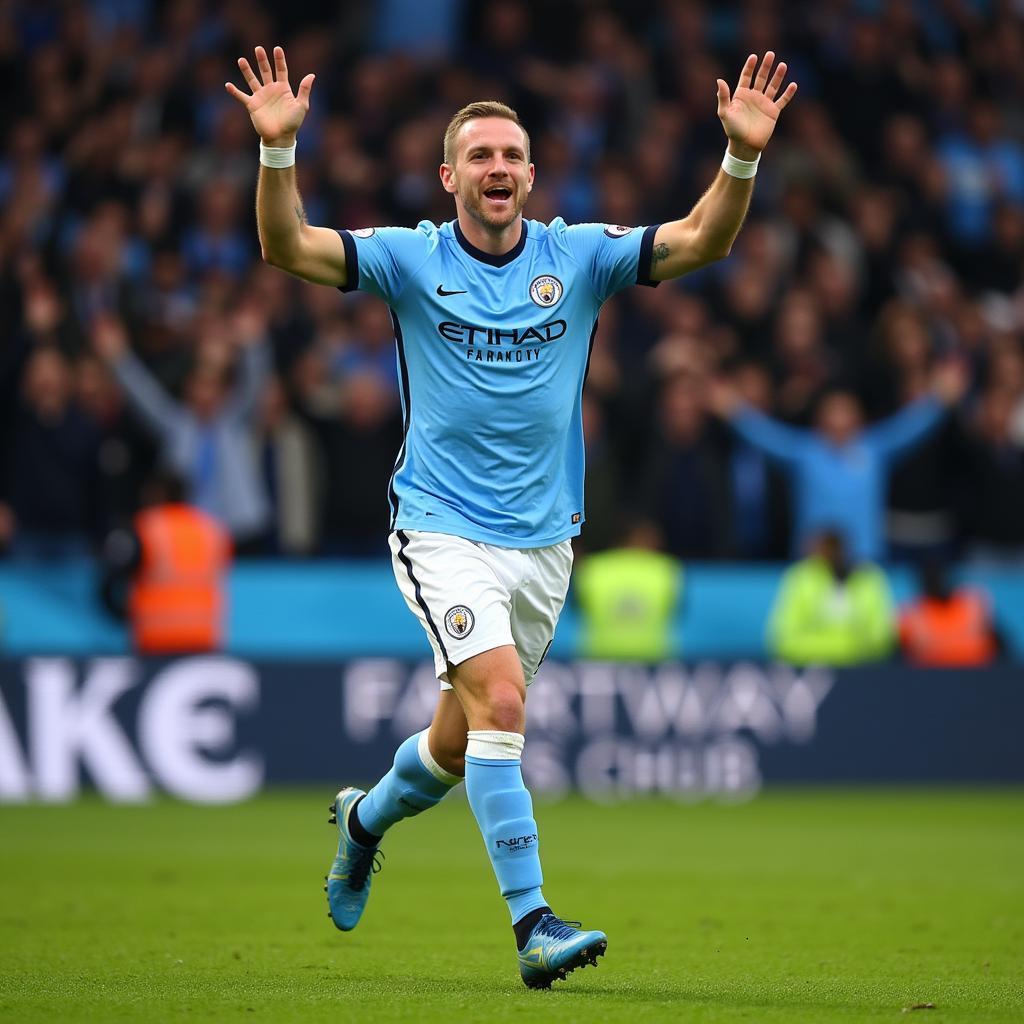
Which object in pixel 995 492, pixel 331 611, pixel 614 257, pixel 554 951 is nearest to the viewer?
pixel 554 951

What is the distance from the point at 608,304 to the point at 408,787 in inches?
393

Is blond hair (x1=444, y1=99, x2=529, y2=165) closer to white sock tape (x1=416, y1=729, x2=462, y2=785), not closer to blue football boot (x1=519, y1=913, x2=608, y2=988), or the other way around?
white sock tape (x1=416, y1=729, x2=462, y2=785)

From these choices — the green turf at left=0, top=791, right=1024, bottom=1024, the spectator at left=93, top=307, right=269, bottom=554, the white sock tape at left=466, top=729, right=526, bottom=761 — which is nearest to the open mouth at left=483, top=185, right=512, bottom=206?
the white sock tape at left=466, top=729, right=526, bottom=761

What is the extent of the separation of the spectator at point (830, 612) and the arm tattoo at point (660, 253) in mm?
8286

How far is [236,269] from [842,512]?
5.23 meters

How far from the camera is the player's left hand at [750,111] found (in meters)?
6.27

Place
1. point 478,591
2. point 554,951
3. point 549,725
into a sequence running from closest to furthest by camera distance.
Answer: point 554,951 → point 478,591 → point 549,725

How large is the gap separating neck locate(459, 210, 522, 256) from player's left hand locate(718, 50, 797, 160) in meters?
0.72

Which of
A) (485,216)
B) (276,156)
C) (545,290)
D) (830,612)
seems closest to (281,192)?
(276,156)

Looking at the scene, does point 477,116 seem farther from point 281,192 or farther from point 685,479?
point 685,479

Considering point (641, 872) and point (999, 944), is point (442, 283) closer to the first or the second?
point (999, 944)

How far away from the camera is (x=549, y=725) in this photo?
14.5m

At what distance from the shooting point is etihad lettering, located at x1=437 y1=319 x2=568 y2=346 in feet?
20.8

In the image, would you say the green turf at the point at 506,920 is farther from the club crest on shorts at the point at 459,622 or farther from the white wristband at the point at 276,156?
the white wristband at the point at 276,156
